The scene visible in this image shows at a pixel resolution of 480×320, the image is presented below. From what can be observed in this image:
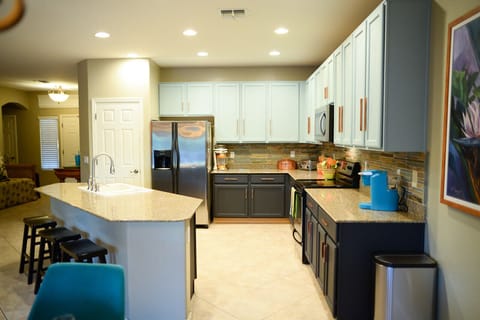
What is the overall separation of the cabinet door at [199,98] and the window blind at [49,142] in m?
5.10

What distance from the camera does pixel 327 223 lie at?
2781mm

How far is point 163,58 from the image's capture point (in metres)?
5.22

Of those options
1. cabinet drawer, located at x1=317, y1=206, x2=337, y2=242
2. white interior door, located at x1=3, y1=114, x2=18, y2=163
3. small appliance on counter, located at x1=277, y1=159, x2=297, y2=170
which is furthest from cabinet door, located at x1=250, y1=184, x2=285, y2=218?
white interior door, located at x1=3, y1=114, x2=18, y2=163

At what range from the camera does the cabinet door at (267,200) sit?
5547mm

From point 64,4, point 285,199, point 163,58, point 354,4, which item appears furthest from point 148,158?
point 354,4

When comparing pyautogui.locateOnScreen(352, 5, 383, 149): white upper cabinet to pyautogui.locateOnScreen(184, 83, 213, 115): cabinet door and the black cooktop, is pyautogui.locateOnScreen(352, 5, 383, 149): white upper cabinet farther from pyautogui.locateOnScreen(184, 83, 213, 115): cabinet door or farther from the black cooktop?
pyautogui.locateOnScreen(184, 83, 213, 115): cabinet door

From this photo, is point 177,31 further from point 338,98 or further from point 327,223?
point 327,223

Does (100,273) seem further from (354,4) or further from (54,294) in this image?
(354,4)

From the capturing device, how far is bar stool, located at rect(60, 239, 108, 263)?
257cm

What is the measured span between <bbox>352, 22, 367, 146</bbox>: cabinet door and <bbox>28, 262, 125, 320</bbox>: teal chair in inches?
86.0

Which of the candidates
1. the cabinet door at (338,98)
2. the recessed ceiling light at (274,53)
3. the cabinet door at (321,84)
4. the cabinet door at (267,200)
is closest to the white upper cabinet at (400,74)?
the cabinet door at (338,98)

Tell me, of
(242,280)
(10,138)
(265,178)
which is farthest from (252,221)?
(10,138)

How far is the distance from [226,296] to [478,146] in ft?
7.69

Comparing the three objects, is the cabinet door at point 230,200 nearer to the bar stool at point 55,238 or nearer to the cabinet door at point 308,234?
the cabinet door at point 308,234
